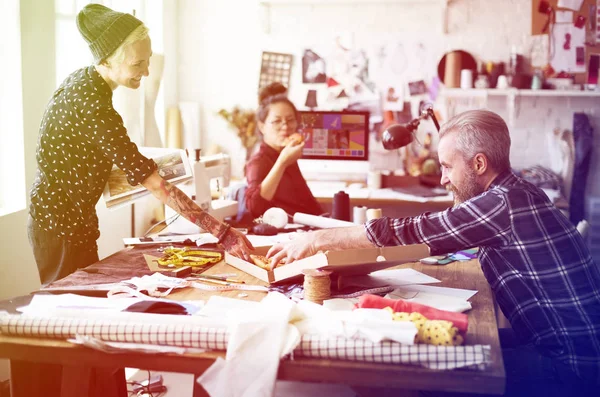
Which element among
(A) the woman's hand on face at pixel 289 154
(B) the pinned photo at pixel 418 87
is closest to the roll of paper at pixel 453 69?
(B) the pinned photo at pixel 418 87

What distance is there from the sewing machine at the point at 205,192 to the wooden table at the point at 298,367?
121cm

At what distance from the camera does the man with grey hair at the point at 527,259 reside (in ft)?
6.17


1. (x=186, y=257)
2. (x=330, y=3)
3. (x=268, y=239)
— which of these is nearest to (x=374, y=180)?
(x=330, y=3)

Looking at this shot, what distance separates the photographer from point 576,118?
4859mm

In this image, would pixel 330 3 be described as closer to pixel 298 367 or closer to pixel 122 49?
pixel 122 49

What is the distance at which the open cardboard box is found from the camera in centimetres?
195

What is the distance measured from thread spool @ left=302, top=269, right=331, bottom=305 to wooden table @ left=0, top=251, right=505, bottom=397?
15.1 inches

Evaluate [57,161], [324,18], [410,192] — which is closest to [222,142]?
[324,18]

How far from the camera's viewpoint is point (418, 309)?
5.52 feet

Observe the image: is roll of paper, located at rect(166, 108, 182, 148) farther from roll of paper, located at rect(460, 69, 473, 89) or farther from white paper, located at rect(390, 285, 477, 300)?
white paper, located at rect(390, 285, 477, 300)

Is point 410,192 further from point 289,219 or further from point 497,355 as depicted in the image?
point 497,355

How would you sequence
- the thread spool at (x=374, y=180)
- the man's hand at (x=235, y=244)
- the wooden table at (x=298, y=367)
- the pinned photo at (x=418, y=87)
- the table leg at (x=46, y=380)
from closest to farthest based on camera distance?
the wooden table at (x=298, y=367), the table leg at (x=46, y=380), the man's hand at (x=235, y=244), the thread spool at (x=374, y=180), the pinned photo at (x=418, y=87)

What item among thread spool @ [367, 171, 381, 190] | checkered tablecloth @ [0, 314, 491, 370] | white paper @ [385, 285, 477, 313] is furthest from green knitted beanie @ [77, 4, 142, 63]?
thread spool @ [367, 171, 381, 190]

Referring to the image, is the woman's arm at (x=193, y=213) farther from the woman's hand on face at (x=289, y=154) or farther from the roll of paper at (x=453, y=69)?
the roll of paper at (x=453, y=69)
